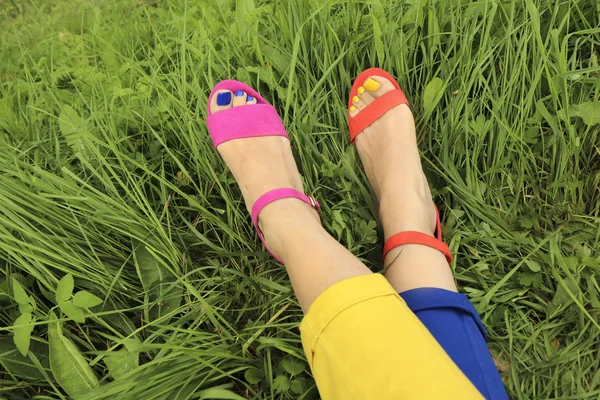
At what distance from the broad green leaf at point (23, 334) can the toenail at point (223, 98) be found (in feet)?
2.80

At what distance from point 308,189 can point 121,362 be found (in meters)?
0.73

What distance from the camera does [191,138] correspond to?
4.09 feet

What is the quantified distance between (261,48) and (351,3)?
0.34 metres

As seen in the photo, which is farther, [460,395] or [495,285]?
[495,285]

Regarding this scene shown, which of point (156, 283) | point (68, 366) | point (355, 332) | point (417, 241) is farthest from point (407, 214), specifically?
point (68, 366)

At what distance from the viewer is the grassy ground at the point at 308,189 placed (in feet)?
3.18

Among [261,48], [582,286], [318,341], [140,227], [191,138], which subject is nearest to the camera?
[318,341]

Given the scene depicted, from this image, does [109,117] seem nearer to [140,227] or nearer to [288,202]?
[140,227]

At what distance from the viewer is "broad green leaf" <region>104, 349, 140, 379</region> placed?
3.14 feet

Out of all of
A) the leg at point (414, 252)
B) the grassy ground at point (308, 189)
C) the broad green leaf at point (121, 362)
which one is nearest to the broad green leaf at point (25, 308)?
the grassy ground at point (308, 189)

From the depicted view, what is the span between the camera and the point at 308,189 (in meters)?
1.29

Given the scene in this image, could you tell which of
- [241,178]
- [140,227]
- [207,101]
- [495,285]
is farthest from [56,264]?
[495,285]

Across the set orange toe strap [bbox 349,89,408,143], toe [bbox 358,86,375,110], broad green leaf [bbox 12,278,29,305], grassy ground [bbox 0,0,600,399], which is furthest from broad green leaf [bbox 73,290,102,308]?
toe [bbox 358,86,375,110]

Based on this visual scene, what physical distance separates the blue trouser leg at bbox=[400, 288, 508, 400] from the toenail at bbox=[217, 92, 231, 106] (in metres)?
0.88
